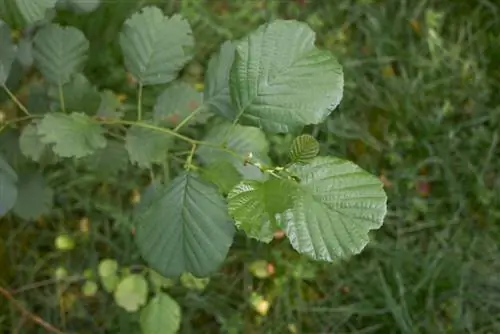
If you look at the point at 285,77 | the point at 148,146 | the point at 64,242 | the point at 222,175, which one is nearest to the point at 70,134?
the point at 148,146

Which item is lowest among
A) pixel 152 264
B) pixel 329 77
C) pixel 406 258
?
pixel 406 258

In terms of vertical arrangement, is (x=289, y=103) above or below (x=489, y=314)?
above

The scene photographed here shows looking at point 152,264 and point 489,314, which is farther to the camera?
point 489,314

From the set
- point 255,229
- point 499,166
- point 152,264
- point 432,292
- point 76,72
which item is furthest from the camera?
point 499,166

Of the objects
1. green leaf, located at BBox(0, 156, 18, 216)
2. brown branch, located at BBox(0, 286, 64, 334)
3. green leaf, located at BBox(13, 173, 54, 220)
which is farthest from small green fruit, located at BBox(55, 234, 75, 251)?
green leaf, located at BBox(0, 156, 18, 216)

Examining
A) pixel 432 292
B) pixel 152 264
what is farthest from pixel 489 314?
pixel 152 264

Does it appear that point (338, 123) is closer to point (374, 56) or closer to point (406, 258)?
point (374, 56)
